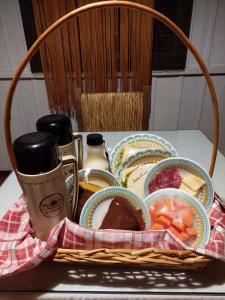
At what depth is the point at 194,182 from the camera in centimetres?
58

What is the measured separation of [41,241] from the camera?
501mm

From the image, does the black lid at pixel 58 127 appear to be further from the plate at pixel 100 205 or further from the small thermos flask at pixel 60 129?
the plate at pixel 100 205

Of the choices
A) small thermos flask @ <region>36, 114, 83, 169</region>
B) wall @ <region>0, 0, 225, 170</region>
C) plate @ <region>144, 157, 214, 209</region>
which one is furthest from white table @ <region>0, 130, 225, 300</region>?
wall @ <region>0, 0, 225, 170</region>

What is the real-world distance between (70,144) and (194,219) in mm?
347

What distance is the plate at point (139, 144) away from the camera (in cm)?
75

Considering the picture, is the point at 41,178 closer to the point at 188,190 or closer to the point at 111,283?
the point at 111,283

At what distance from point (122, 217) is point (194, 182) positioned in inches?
8.6

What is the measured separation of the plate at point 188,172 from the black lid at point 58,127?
0.76 feet

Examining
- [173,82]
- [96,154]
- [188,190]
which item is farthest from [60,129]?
[173,82]

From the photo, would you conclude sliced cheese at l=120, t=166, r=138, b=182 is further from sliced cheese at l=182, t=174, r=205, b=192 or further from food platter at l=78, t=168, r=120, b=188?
sliced cheese at l=182, t=174, r=205, b=192

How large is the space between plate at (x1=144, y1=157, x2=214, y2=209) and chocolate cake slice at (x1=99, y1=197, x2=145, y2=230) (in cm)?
11

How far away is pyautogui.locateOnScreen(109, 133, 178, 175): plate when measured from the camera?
752 mm

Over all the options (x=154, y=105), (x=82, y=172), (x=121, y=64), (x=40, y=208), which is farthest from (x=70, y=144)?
(x=154, y=105)

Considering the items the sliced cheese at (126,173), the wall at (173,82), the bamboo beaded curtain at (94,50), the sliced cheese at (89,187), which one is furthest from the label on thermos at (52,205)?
the wall at (173,82)
